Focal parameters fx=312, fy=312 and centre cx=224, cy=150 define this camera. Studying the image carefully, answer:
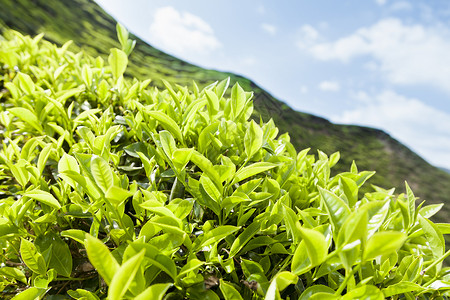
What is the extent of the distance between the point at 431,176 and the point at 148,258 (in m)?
5.90

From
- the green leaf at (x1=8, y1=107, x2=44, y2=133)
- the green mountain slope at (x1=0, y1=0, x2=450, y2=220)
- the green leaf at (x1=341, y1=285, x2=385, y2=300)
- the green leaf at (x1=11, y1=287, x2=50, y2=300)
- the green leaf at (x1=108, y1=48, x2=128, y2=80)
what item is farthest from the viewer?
the green mountain slope at (x1=0, y1=0, x2=450, y2=220)

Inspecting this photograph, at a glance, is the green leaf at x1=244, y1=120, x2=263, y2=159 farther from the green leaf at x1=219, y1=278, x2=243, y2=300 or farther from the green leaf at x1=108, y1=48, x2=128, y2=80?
the green leaf at x1=108, y1=48, x2=128, y2=80

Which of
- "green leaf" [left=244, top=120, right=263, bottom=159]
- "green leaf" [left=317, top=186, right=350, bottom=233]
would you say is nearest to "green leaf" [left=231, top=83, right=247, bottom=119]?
"green leaf" [left=244, top=120, right=263, bottom=159]

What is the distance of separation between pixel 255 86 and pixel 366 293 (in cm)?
335

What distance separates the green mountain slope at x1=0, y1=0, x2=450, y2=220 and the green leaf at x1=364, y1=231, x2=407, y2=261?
3.26 meters

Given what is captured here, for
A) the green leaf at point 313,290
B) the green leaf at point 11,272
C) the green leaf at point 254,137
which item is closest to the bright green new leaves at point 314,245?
the green leaf at point 313,290

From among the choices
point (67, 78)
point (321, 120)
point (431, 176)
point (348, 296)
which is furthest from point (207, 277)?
point (431, 176)

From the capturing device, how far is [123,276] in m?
0.76

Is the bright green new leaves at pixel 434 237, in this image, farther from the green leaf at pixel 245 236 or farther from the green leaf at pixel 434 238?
the green leaf at pixel 245 236

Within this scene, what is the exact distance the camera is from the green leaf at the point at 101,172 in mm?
1081

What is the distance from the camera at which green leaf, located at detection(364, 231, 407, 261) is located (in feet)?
2.52

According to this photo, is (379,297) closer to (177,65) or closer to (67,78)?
(67,78)

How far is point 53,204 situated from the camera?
4.37ft

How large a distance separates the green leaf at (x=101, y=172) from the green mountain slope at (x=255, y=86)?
10.4 feet
